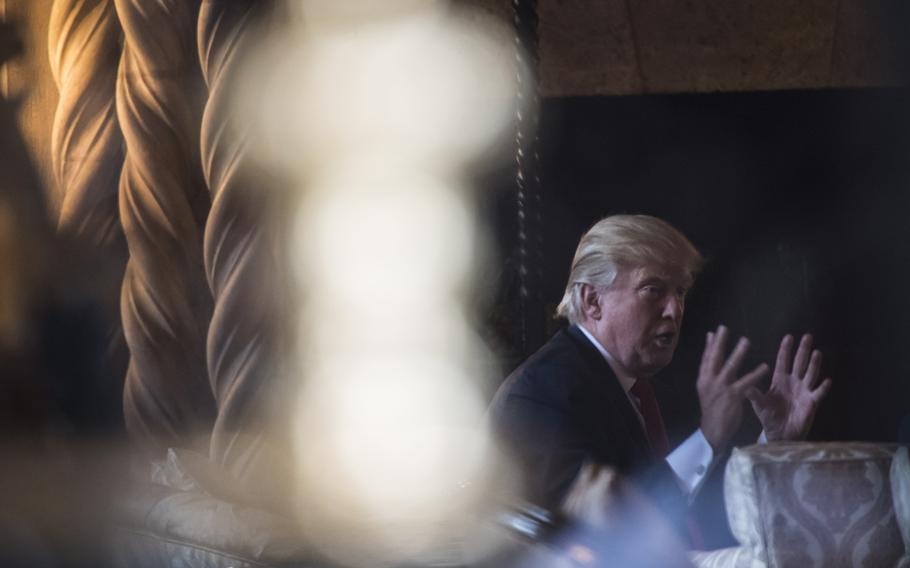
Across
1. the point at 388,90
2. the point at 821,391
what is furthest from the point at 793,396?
the point at 388,90

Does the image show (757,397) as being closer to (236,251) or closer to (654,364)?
(654,364)

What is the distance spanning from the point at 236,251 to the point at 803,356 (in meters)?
1.25

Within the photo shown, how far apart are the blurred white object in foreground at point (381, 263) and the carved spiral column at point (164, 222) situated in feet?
0.75

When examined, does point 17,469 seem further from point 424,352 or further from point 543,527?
point 543,527

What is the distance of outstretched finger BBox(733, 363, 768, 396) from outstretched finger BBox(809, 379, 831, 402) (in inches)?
3.3

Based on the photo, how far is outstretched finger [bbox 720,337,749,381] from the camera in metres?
1.73

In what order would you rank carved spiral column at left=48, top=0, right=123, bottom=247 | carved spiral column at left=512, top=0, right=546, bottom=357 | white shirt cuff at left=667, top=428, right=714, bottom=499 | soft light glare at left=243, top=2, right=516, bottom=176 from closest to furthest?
white shirt cuff at left=667, top=428, right=714, bottom=499 → carved spiral column at left=512, top=0, right=546, bottom=357 → soft light glare at left=243, top=2, right=516, bottom=176 → carved spiral column at left=48, top=0, right=123, bottom=247

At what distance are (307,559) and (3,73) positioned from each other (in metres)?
1.43

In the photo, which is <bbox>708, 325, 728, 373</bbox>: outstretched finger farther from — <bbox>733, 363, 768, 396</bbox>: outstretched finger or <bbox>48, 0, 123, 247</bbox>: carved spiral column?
<bbox>48, 0, 123, 247</bbox>: carved spiral column

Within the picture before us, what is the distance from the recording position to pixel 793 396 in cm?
171

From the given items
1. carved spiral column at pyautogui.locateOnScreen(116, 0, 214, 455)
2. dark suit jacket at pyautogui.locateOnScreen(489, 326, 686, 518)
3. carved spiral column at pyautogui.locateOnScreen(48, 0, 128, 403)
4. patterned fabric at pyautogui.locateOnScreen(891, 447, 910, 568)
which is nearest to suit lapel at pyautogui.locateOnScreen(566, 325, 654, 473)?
dark suit jacket at pyautogui.locateOnScreen(489, 326, 686, 518)

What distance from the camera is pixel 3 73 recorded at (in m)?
2.61

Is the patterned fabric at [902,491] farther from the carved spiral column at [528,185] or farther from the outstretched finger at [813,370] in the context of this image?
the carved spiral column at [528,185]

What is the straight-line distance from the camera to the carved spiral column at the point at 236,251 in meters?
2.33
